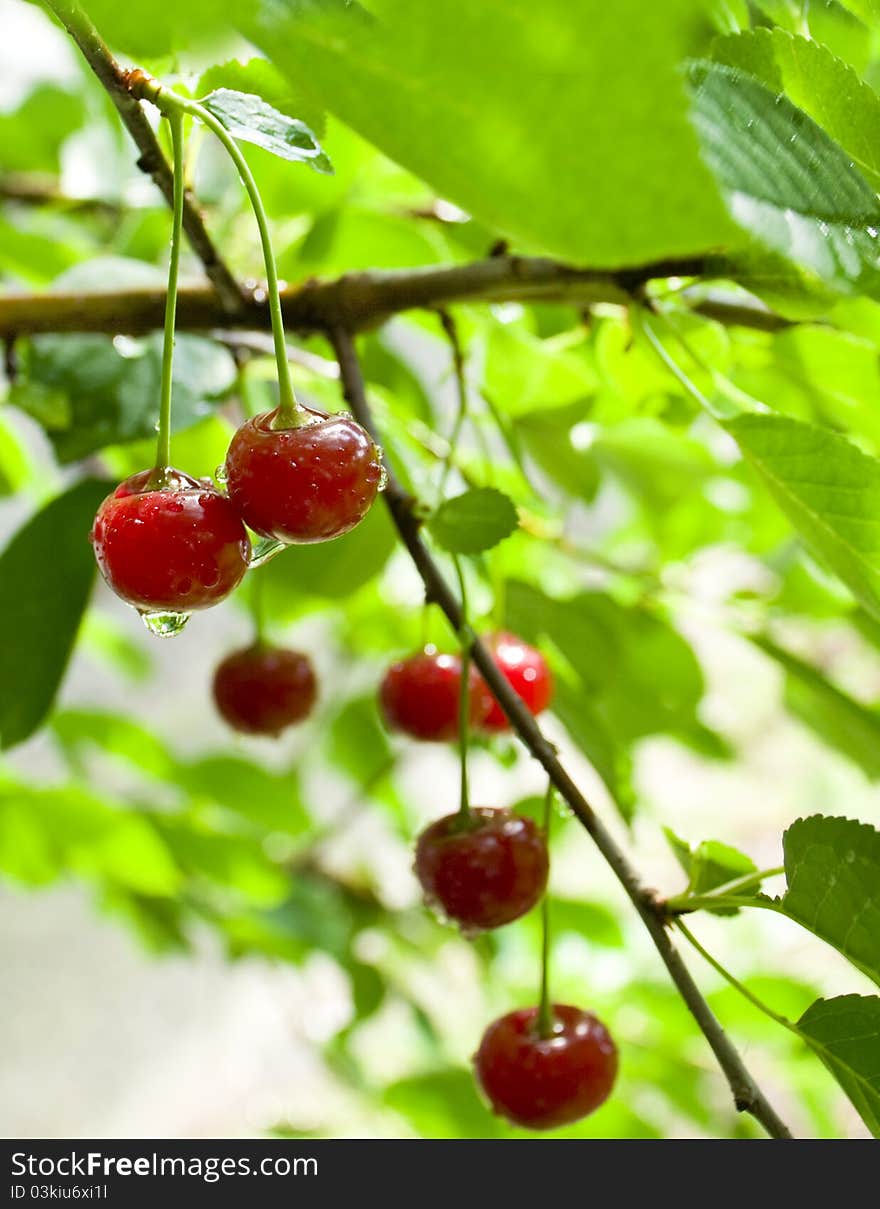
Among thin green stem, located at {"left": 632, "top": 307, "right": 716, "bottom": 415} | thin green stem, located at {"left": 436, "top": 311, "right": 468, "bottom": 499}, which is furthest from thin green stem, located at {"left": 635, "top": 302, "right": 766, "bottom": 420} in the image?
thin green stem, located at {"left": 436, "top": 311, "right": 468, "bottom": 499}

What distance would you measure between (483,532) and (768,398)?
0.27 m

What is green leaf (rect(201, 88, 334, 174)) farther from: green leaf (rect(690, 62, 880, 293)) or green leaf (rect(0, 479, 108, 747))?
green leaf (rect(0, 479, 108, 747))

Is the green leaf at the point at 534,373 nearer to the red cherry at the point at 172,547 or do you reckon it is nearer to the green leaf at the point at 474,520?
the green leaf at the point at 474,520

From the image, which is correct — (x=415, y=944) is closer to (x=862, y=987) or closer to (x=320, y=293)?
(x=862, y=987)

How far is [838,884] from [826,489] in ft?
0.44

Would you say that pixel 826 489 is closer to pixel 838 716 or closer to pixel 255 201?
pixel 255 201

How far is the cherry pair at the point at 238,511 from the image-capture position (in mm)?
340

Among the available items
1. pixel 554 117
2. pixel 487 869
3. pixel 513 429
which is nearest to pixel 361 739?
pixel 513 429

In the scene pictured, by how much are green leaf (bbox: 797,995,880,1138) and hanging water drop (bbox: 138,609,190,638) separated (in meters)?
0.25

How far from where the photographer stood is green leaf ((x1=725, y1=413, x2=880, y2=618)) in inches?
15.5

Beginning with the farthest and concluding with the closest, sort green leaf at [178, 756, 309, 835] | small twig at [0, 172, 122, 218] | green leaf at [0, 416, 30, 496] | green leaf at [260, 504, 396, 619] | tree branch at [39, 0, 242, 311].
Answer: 1. green leaf at [178, 756, 309, 835]
2. small twig at [0, 172, 122, 218]
3. green leaf at [0, 416, 30, 496]
4. green leaf at [260, 504, 396, 619]
5. tree branch at [39, 0, 242, 311]

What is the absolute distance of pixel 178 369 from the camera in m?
0.55


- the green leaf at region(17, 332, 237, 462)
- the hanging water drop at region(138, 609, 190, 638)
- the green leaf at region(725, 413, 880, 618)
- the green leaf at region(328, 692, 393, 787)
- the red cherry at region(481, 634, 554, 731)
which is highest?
the green leaf at region(725, 413, 880, 618)

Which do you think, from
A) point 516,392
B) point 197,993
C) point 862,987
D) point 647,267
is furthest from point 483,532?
point 197,993
